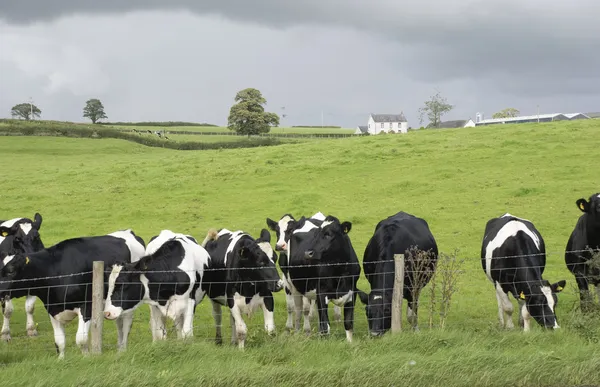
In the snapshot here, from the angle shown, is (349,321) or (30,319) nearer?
(349,321)

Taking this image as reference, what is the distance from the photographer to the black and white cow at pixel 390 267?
32.1 ft

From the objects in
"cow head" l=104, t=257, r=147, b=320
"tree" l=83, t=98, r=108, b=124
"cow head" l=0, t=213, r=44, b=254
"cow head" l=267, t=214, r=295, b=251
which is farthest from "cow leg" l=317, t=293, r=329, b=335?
"tree" l=83, t=98, r=108, b=124

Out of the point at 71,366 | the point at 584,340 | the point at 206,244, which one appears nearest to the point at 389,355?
the point at 584,340

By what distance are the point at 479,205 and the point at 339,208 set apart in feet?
18.0

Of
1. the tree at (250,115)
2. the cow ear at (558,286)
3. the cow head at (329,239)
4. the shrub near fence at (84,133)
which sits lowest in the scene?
the cow ear at (558,286)

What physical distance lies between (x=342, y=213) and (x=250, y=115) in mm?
55724

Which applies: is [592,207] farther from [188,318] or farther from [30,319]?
[30,319]

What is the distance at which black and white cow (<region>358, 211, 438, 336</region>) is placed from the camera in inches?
386

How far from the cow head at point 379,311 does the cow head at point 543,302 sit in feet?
7.22

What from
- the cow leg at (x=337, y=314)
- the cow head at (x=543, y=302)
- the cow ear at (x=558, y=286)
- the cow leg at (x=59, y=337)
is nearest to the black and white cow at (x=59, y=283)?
the cow leg at (x=59, y=337)

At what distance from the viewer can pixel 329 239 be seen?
11172 millimetres

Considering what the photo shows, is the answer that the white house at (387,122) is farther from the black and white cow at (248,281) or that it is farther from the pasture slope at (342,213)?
the black and white cow at (248,281)

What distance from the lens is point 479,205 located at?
25.1m

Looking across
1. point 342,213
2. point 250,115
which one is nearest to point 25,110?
point 250,115
